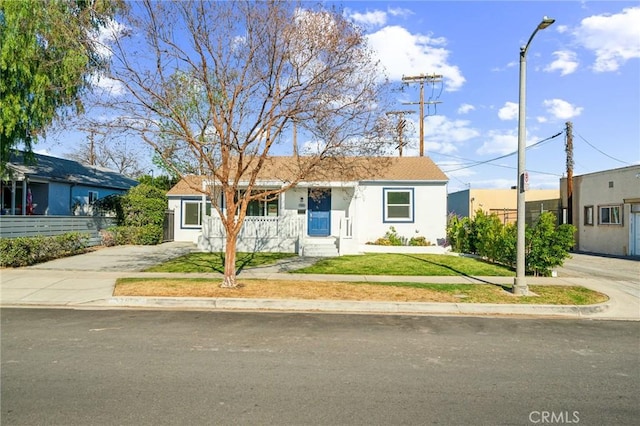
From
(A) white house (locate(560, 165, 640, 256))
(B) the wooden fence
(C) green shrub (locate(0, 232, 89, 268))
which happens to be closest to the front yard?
(C) green shrub (locate(0, 232, 89, 268))

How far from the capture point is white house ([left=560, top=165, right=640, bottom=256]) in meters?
20.2

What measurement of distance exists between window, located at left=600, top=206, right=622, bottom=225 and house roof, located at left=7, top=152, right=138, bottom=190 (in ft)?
90.6

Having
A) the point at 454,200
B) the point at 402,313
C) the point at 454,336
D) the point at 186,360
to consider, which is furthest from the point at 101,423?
the point at 454,200

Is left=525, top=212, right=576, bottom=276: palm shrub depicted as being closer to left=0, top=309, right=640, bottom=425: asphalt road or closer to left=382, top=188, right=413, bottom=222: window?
left=0, top=309, right=640, bottom=425: asphalt road

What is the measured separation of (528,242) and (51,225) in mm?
18243

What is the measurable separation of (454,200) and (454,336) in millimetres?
33487

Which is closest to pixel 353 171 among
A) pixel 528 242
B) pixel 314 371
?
pixel 528 242

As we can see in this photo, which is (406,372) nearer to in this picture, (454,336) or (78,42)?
(454,336)

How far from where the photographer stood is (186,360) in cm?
568

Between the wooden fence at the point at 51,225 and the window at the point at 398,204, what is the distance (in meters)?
14.0

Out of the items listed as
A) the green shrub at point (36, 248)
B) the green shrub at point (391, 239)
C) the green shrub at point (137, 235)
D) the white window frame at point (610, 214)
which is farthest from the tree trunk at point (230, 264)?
the white window frame at point (610, 214)

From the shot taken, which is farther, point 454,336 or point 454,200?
point 454,200

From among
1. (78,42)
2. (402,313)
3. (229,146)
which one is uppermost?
(78,42)

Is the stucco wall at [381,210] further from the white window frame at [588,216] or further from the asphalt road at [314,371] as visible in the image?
the asphalt road at [314,371]
